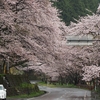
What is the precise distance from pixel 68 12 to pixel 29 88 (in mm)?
69937

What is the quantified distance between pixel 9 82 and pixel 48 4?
33.1 feet

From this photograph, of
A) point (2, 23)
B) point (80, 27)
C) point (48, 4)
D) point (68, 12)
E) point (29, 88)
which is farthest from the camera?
point (68, 12)

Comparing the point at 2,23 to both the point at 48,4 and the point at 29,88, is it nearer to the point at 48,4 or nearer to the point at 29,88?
the point at 48,4

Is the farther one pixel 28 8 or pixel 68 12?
pixel 68 12

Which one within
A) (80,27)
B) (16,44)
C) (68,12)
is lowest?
(16,44)

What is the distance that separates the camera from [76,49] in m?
45.0

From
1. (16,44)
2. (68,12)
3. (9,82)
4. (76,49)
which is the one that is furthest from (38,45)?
(68,12)

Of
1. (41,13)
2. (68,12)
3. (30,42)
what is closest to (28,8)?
(41,13)

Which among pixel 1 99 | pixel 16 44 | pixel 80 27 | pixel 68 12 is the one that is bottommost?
pixel 1 99

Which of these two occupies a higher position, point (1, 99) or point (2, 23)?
point (2, 23)

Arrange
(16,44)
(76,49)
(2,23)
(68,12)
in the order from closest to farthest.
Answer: (2,23), (16,44), (76,49), (68,12)

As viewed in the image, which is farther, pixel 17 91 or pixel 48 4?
pixel 17 91

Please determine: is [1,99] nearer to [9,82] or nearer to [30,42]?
[30,42]

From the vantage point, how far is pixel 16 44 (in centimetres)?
2388
